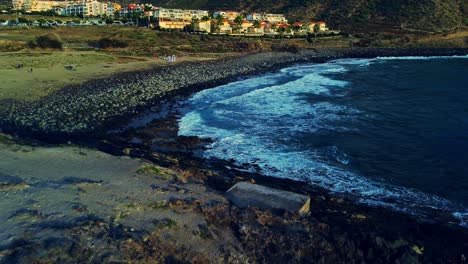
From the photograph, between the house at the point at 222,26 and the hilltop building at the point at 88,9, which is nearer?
the house at the point at 222,26

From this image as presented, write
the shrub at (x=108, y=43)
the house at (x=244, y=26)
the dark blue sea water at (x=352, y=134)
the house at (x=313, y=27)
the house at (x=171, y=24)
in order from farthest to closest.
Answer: the house at (x=313, y=27) < the house at (x=244, y=26) < the house at (x=171, y=24) < the shrub at (x=108, y=43) < the dark blue sea water at (x=352, y=134)

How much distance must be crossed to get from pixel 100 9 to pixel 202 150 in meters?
122

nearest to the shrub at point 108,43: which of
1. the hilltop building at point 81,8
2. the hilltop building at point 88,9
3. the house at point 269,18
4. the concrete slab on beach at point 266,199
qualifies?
the concrete slab on beach at point 266,199

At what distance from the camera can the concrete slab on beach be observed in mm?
11371

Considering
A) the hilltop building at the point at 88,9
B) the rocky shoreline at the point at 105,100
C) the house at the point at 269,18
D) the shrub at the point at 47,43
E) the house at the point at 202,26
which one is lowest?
the rocky shoreline at the point at 105,100

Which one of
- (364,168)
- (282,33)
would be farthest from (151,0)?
(364,168)

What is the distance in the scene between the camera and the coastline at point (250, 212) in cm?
975

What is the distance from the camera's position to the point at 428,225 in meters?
12.2

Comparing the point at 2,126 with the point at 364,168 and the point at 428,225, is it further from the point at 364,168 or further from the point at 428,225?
the point at 428,225

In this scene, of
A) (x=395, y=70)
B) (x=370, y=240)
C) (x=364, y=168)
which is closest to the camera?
(x=370, y=240)

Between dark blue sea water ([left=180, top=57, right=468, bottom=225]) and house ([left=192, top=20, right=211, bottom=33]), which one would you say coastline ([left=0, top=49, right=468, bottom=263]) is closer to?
dark blue sea water ([left=180, top=57, right=468, bottom=225])

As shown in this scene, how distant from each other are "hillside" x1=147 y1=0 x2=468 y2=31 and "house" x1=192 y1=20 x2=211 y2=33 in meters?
37.4

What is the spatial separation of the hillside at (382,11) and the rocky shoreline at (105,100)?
68.6 meters

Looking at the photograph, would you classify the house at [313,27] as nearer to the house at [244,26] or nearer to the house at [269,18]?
the house at [269,18]
